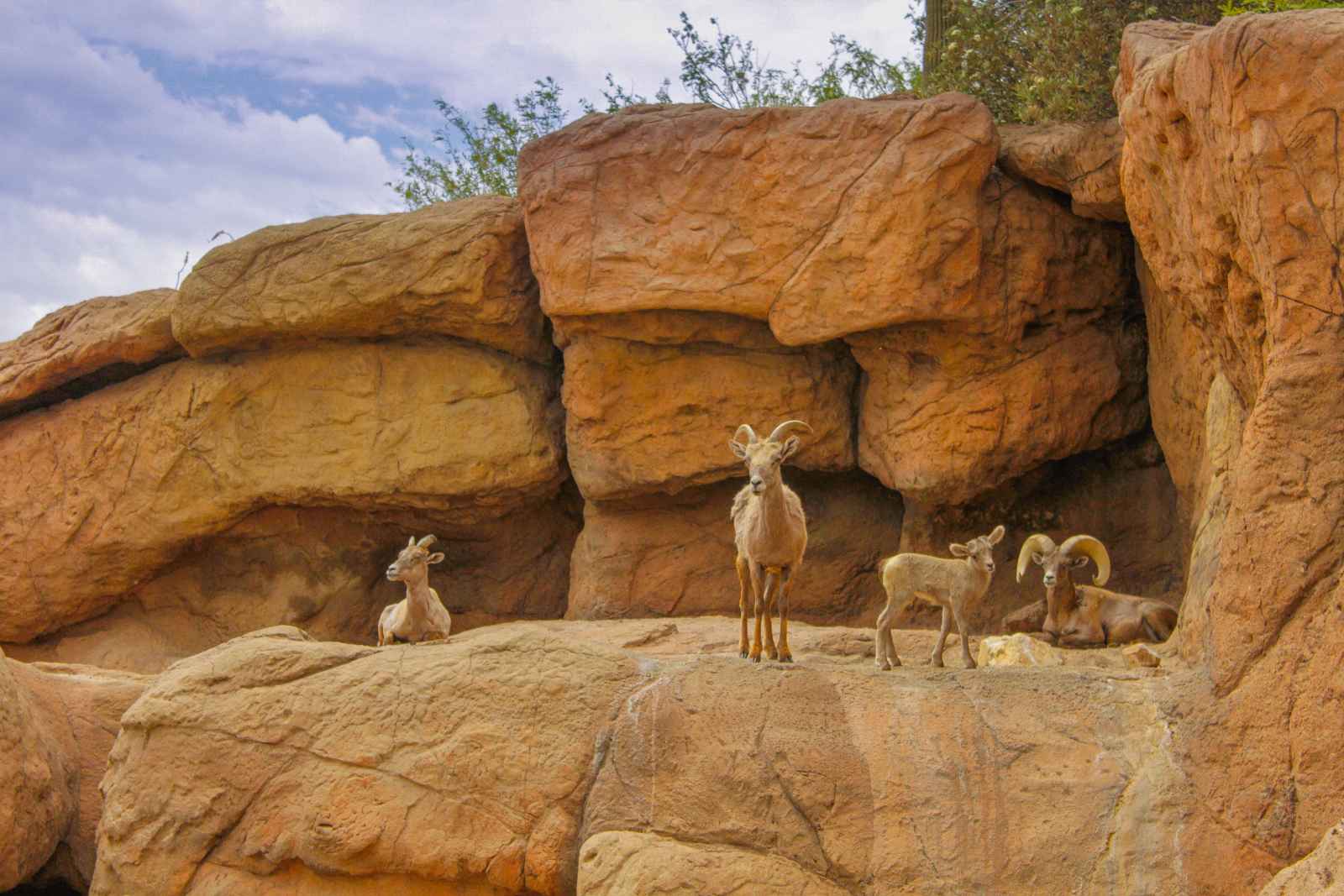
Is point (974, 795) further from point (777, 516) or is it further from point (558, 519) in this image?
point (558, 519)

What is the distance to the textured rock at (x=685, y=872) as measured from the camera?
7.25 meters

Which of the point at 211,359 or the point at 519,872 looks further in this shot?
the point at 211,359

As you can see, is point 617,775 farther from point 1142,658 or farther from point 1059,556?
point 1059,556

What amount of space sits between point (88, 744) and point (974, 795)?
6.43 meters

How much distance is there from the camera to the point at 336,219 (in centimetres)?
1390

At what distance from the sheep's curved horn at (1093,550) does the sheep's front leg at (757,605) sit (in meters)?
2.90

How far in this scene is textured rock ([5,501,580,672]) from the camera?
1460 cm

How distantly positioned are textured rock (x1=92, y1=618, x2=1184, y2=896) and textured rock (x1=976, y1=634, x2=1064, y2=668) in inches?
45.4

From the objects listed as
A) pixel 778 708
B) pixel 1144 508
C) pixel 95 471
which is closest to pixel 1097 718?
pixel 778 708

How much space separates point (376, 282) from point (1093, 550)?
6.88m

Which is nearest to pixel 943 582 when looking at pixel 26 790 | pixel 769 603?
pixel 769 603

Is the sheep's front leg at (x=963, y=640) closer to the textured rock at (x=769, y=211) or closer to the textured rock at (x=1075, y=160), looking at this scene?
the textured rock at (x=769, y=211)

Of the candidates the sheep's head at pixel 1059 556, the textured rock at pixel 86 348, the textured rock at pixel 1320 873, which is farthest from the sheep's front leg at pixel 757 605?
the textured rock at pixel 86 348

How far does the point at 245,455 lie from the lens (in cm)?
1410
